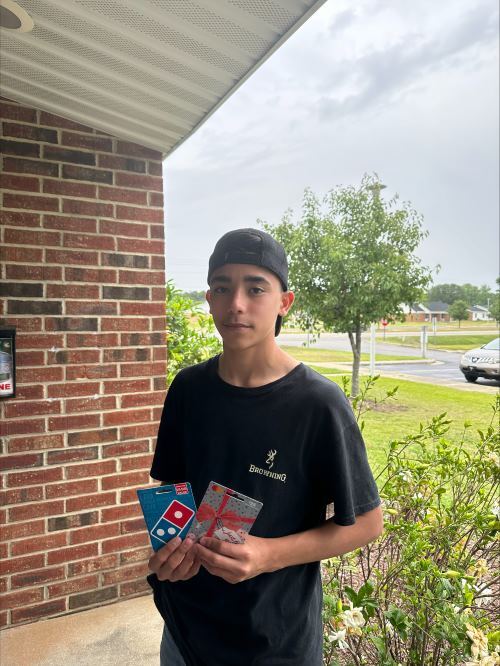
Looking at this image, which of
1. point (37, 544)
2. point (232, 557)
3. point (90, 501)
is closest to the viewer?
point (232, 557)

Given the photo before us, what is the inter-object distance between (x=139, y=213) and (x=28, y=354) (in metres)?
0.87

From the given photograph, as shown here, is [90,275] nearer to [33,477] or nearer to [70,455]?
[70,455]

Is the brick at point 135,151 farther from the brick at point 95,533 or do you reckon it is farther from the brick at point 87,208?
the brick at point 95,533

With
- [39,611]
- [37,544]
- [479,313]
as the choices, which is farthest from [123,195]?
[479,313]

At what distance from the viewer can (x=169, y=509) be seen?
91 centimetres

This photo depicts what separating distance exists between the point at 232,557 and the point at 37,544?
169cm

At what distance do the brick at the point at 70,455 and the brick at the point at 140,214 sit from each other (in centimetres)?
100

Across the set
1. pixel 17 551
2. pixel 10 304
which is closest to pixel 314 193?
pixel 10 304

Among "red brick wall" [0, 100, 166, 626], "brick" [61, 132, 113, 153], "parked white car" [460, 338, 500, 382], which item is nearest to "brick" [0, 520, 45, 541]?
"red brick wall" [0, 100, 166, 626]

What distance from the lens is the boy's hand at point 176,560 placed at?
898mm

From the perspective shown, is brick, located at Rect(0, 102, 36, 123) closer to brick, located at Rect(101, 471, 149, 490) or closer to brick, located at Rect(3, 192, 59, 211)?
brick, located at Rect(3, 192, 59, 211)

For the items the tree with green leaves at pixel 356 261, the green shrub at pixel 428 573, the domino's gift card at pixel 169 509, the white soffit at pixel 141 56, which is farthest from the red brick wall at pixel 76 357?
the tree with green leaves at pixel 356 261

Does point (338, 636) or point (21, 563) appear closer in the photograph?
point (338, 636)

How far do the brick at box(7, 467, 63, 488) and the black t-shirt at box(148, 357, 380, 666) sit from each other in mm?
1335
